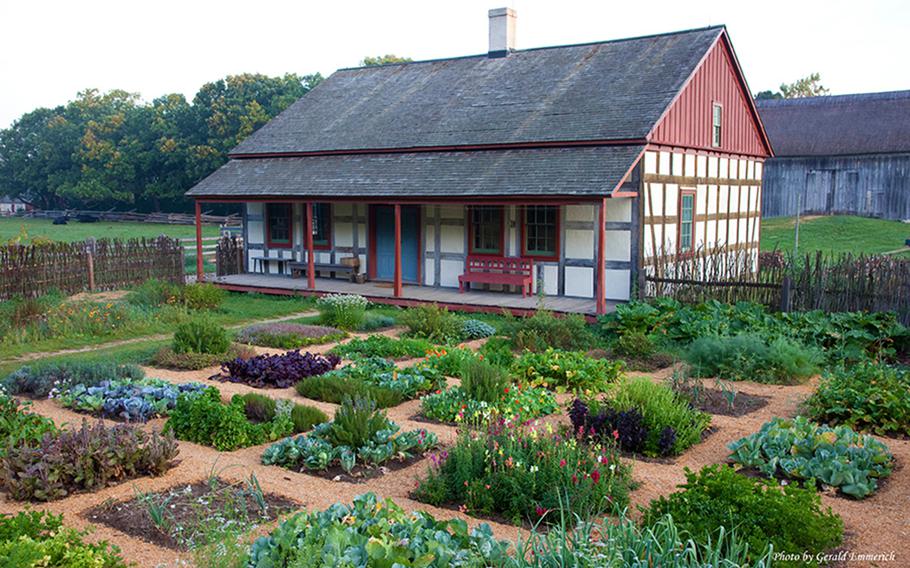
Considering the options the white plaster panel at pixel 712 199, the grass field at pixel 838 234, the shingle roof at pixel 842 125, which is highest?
the shingle roof at pixel 842 125

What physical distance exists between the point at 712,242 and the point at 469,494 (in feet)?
50.6

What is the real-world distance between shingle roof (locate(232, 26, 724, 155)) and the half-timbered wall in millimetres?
1451

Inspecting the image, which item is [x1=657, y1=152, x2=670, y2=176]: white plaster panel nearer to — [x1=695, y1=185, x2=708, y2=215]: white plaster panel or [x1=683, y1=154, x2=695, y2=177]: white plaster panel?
[x1=683, y1=154, x2=695, y2=177]: white plaster panel

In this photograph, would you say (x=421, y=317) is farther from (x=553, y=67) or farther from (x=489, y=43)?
(x=489, y=43)

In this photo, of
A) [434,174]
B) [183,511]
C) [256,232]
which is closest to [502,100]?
[434,174]

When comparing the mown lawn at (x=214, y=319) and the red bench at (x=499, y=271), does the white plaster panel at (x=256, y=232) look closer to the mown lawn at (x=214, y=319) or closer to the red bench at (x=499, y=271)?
the mown lawn at (x=214, y=319)

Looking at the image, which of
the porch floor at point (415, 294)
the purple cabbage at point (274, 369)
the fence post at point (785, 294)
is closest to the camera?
the purple cabbage at point (274, 369)

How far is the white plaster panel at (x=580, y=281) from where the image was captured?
1717cm

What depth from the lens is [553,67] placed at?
67.9 ft

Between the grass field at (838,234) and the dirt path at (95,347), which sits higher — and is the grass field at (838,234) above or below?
above

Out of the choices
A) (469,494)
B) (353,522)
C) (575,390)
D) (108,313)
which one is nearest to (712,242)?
(575,390)

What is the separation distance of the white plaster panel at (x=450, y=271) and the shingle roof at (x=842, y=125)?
81.5 feet

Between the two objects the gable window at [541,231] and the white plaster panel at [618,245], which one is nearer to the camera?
the white plaster panel at [618,245]

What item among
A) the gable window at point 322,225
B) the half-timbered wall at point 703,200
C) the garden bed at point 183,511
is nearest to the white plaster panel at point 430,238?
the gable window at point 322,225
